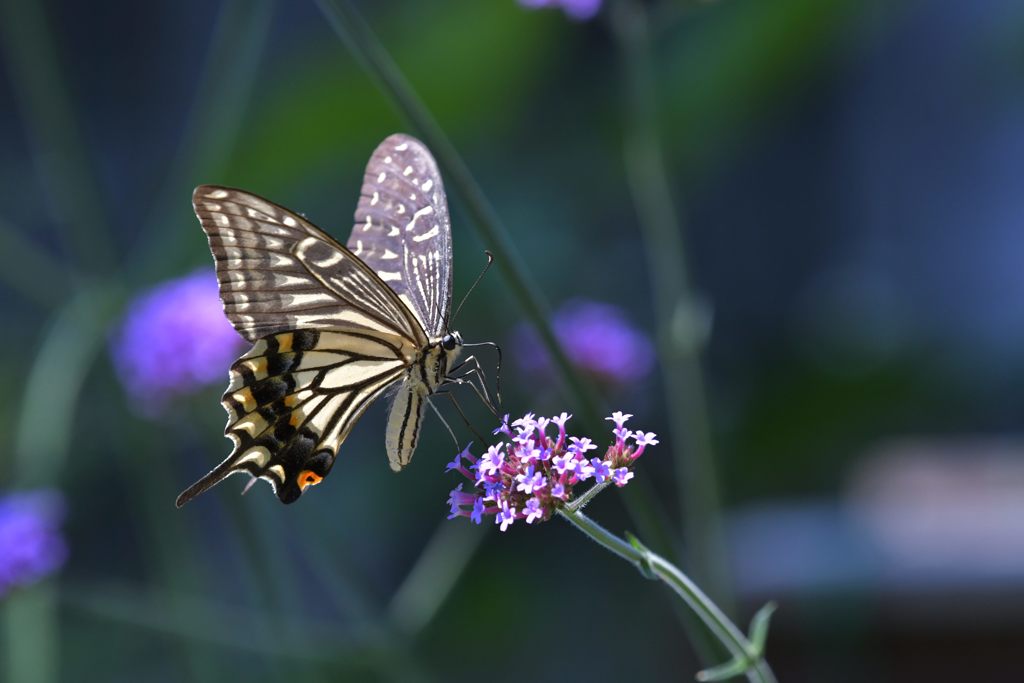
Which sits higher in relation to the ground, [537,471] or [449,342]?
[449,342]

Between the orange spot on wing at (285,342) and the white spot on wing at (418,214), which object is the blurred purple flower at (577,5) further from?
the orange spot on wing at (285,342)

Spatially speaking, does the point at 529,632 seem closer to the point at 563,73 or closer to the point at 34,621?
the point at 34,621

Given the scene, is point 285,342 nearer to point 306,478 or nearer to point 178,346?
point 306,478

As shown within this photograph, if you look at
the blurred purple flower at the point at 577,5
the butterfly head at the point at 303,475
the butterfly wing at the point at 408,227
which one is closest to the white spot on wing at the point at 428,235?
the butterfly wing at the point at 408,227

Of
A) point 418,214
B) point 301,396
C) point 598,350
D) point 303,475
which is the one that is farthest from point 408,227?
point 598,350

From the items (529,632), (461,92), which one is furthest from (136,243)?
(529,632)

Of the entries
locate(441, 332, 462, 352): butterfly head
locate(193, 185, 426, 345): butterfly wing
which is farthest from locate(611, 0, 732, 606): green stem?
locate(193, 185, 426, 345): butterfly wing

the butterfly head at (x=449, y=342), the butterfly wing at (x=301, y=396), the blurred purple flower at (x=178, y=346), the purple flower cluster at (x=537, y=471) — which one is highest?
the blurred purple flower at (x=178, y=346)
